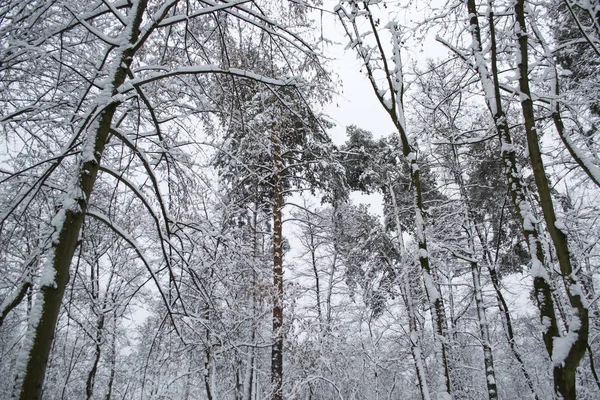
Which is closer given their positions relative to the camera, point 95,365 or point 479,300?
point 95,365

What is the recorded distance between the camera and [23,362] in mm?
1691

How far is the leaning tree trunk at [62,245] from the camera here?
67.1 inches

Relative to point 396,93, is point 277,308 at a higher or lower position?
lower

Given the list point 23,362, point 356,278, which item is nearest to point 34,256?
point 23,362

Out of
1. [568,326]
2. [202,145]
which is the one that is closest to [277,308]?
[202,145]

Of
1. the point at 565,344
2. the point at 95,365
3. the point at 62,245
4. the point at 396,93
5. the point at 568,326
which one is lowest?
the point at 95,365

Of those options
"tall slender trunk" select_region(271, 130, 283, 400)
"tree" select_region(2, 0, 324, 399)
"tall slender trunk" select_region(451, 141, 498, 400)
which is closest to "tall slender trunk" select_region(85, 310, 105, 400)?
"tall slender trunk" select_region(271, 130, 283, 400)

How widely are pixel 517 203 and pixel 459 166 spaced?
796 centimetres

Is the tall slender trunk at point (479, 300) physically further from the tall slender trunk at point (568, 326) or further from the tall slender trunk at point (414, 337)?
the tall slender trunk at point (568, 326)

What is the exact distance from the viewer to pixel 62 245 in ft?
6.45

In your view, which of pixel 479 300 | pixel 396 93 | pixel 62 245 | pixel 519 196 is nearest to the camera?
pixel 62 245

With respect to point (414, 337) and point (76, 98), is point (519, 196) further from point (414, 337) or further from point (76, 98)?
point (414, 337)

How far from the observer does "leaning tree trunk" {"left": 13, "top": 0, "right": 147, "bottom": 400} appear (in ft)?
5.59

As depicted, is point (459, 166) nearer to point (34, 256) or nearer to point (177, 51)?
point (177, 51)
